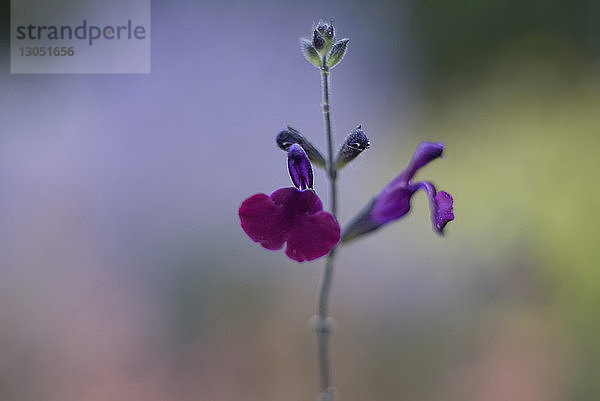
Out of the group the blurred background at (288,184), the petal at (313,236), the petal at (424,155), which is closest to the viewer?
the petal at (313,236)

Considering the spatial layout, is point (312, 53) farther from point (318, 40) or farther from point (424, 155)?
point (424, 155)

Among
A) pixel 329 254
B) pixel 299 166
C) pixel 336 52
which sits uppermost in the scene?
pixel 336 52

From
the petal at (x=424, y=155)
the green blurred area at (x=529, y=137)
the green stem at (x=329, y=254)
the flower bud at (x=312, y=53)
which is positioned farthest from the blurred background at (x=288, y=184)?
the flower bud at (x=312, y=53)

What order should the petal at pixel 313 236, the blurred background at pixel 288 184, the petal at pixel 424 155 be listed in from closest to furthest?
the petal at pixel 313 236, the petal at pixel 424 155, the blurred background at pixel 288 184

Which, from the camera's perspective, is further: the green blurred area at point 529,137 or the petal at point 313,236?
the green blurred area at point 529,137

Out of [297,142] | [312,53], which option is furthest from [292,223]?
[312,53]

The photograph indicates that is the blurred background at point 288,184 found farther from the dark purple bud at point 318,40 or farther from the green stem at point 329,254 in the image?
the dark purple bud at point 318,40
